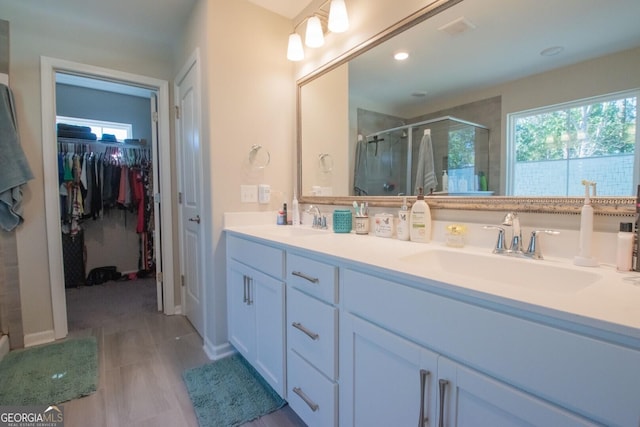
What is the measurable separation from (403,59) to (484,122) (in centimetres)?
56

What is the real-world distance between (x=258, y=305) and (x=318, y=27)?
1.70m

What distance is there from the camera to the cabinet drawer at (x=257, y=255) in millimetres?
1375

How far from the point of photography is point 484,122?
1.17m

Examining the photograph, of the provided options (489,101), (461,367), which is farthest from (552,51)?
(461,367)

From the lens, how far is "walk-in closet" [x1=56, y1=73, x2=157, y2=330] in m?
3.28

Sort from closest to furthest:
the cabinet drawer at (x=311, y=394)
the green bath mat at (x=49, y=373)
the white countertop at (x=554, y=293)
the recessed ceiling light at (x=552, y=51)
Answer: the white countertop at (x=554, y=293), the recessed ceiling light at (x=552, y=51), the cabinet drawer at (x=311, y=394), the green bath mat at (x=49, y=373)

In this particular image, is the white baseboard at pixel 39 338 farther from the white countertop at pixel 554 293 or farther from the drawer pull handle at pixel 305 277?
the white countertop at pixel 554 293

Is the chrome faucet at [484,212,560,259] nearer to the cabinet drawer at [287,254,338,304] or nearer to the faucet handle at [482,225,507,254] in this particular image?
the faucet handle at [482,225,507,254]

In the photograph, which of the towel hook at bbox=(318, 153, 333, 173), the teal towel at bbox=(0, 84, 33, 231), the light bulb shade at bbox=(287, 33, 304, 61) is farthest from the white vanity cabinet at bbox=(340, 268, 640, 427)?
the teal towel at bbox=(0, 84, 33, 231)

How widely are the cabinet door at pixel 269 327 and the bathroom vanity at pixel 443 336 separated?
10 mm

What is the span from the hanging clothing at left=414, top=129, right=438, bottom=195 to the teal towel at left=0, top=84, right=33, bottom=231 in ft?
8.20

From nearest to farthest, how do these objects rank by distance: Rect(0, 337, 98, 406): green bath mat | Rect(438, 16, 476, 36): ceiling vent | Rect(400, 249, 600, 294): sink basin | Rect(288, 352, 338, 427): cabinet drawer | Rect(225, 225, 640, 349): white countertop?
Rect(225, 225, 640, 349): white countertop → Rect(400, 249, 600, 294): sink basin → Rect(288, 352, 338, 427): cabinet drawer → Rect(438, 16, 476, 36): ceiling vent → Rect(0, 337, 98, 406): green bath mat

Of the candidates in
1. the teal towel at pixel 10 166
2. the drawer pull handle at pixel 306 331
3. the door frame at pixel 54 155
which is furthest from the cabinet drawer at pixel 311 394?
the teal towel at pixel 10 166

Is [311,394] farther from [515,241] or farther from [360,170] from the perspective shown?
[360,170]
